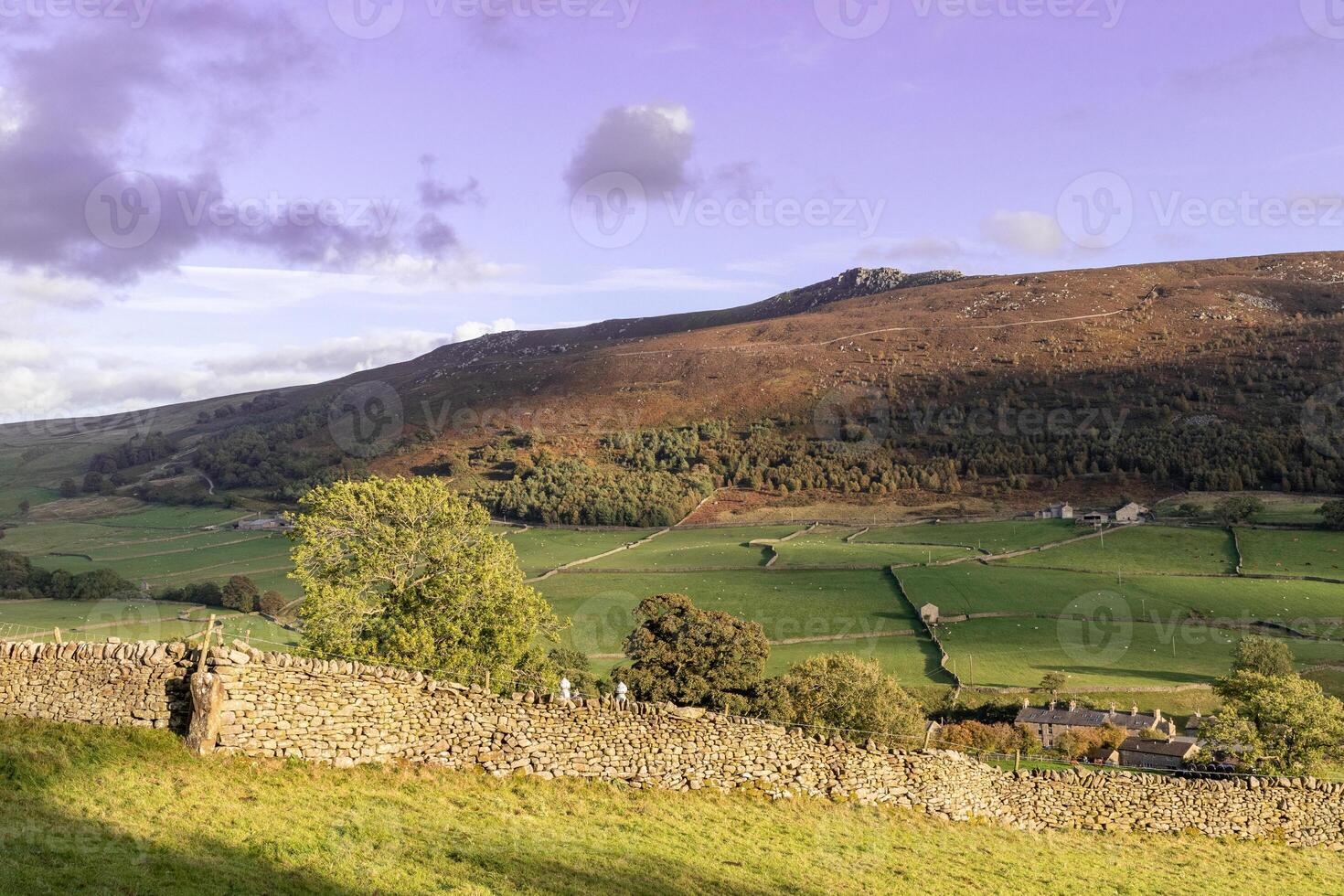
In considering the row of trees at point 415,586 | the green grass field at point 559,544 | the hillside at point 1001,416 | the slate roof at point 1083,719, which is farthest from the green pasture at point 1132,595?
the row of trees at point 415,586

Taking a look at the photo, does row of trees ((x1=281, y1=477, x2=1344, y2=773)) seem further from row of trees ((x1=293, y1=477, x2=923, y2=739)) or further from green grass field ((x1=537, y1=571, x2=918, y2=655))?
green grass field ((x1=537, y1=571, x2=918, y2=655))

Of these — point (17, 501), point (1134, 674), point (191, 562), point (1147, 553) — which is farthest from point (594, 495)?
point (17, 501)

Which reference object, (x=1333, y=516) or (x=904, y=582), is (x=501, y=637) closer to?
(x=904, y=582)

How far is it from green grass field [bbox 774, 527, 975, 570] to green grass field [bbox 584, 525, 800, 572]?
117 inches

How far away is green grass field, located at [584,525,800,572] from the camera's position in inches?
4045

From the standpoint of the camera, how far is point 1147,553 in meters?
98.1

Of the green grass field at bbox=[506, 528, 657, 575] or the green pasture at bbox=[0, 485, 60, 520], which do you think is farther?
the green pasture at bbox=[0, 485, 60, 520]

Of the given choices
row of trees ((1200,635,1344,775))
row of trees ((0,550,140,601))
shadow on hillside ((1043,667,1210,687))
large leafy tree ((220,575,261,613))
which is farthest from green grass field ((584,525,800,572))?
row of trees ((1200,635,1344,775))

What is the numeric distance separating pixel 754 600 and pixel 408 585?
57.7 meters

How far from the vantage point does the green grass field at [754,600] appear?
7869 cm

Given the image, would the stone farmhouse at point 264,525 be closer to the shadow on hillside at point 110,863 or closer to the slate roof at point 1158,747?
the slate roof at point 1158,747

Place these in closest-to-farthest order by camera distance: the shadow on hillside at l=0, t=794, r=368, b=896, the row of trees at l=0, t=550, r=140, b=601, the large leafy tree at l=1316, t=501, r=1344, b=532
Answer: the shadow on hillside at l=0, t=794, r=368, b=896
the row of trees at l=0, t=550, r=140, b=601
the large leafy tree at l=1316, t=501, r=1344, b=532

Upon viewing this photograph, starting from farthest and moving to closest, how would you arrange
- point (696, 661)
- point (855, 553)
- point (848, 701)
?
point (855, 553)
point (696, 661)
point (848, 701)

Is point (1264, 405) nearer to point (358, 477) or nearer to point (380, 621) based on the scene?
point (358, 477)
